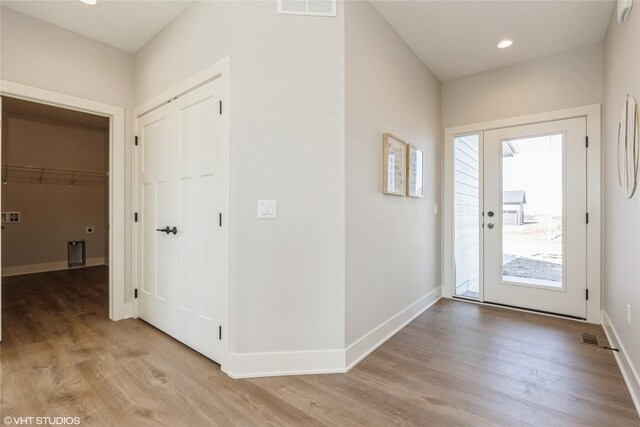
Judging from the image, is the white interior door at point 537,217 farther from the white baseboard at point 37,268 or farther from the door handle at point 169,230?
the white baseboard at point 37,268

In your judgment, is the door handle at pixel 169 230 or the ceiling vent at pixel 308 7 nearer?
the ceiling vent at pixel 308 7

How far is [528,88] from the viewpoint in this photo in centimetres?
331

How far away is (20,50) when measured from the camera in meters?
2.57

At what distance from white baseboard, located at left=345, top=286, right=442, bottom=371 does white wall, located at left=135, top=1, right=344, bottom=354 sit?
17 cm

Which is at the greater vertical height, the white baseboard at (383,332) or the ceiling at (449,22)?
the ceiling at (449,22)

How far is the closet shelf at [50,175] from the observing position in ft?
16.4

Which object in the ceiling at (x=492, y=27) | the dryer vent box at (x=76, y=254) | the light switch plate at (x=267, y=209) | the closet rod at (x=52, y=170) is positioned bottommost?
the dryer vent box at (x=76, y=254)

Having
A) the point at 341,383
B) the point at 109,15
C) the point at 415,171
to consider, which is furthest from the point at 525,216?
the point at 109,15

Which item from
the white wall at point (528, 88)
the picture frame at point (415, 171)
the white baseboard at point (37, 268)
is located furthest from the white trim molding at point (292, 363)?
the white baseboard at point (37, 268)

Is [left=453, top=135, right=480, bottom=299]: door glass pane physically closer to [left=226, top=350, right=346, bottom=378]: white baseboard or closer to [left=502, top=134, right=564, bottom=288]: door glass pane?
[left=502, top=134, right=564, bottom=288]: door glass pane

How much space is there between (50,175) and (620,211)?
7710mm

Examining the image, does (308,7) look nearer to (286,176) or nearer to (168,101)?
(286,176)

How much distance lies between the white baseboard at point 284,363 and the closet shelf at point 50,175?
18.1 feet
